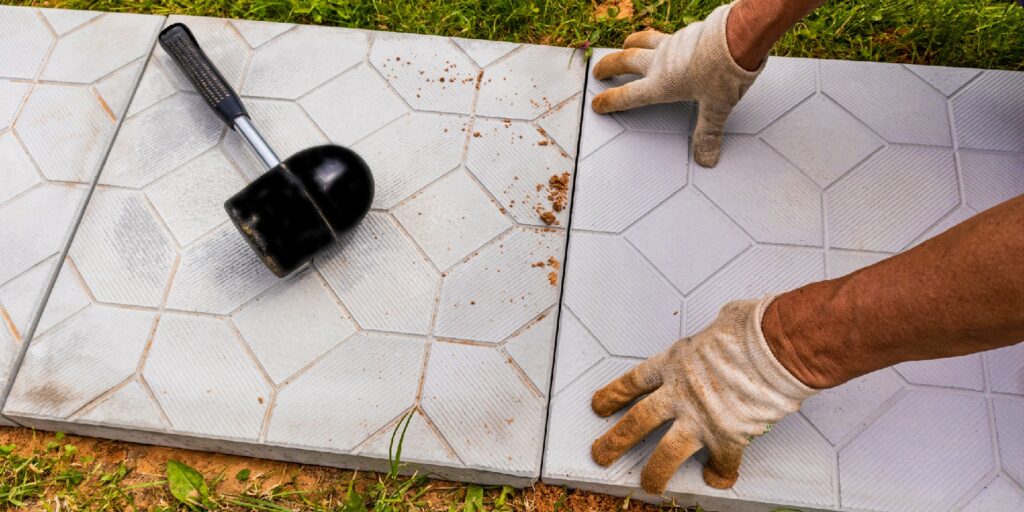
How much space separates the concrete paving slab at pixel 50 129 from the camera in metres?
2.10

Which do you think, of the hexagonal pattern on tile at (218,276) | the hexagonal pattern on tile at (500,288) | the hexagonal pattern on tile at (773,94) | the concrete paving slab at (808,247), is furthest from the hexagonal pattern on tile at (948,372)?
the hexagonal pattern on tile at (218,276)

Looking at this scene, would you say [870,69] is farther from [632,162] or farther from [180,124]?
[180,124]

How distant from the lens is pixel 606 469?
72.3 inches

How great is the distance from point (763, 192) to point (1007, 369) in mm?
830

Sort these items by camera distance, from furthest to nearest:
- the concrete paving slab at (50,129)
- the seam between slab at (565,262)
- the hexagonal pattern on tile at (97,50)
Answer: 1. the hexagonal pattern on tile at (97,50)
2. the concrete paving slab at (50,129)
3. the seam between slab at (565,262)

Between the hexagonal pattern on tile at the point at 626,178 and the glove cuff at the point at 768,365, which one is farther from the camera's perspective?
the hexagonal pattern on tile at the point at 626,178

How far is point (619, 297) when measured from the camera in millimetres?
2045

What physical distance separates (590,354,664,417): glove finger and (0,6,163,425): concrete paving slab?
5.20 ft

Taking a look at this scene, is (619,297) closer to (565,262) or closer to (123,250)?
(565,262)

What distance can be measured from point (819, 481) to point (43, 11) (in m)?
3.12

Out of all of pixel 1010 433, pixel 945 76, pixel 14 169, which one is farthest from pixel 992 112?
pixel 14 169

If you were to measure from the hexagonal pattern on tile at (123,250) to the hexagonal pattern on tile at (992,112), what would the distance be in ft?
8.55

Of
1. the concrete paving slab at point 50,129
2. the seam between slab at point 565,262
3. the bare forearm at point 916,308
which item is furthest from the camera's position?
the concrete paving slab at point 50,129

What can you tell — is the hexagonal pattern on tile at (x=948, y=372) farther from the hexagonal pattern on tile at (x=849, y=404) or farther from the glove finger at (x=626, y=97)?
the glove finger at (x=626, y=97)
